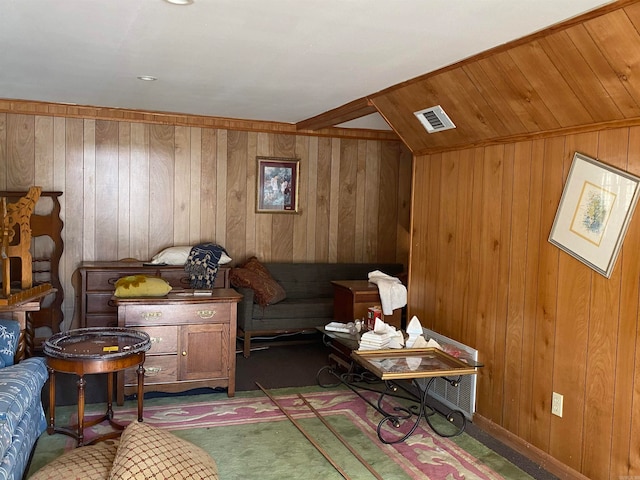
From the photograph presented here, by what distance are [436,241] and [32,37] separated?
9.67 ft

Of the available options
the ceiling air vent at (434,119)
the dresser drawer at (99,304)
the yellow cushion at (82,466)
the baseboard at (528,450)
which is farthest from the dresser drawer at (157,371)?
the ceiling air vent at (434,119)

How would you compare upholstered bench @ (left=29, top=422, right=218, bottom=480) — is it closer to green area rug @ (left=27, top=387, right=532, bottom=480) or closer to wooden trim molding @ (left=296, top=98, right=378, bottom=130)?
green area rug @ (left=27, top=387, right=532, bottom=480)

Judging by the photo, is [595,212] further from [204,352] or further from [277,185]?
[277,185]

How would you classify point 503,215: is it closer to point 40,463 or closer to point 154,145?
point 40,463

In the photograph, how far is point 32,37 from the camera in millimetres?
3176

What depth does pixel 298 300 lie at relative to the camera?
5.95 meters

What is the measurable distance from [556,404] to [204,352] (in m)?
2.32

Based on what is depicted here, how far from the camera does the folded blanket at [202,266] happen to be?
4.55 m

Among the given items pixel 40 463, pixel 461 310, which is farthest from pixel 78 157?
pixel 461 310

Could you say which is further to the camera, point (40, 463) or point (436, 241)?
point (436, 241)

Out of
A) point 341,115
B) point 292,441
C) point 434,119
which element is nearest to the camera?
point 292,441

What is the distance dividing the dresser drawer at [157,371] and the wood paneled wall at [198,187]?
6.49ft

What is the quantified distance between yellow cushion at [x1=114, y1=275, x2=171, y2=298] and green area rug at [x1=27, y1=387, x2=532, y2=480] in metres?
0.77

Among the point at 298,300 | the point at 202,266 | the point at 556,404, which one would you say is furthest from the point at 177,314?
the point at 556,404
